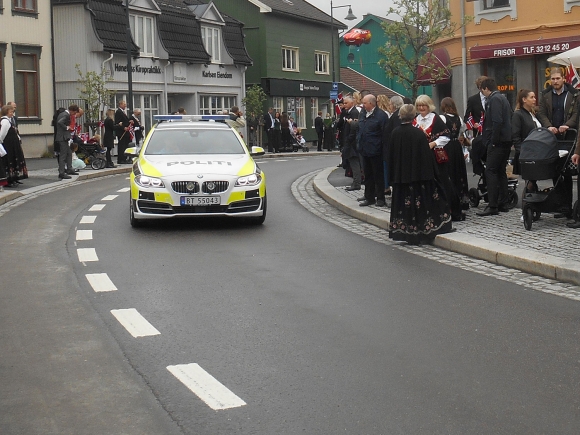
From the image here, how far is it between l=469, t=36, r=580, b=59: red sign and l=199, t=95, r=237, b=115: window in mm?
20830

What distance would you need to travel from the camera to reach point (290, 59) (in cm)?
5969

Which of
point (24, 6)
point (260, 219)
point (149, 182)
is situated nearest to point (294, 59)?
point (24, 6)

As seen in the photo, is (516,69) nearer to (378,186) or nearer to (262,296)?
(378,186)

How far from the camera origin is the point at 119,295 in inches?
352

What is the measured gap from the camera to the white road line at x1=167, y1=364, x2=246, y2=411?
18.1ft

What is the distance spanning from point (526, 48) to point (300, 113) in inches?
1218

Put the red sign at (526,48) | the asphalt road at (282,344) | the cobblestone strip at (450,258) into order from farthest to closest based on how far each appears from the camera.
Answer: the red sign at (526,48) → the cobblestone strip at (450,258) → the asphalt road at (282,344)

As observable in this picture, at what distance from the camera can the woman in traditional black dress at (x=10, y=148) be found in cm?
2024

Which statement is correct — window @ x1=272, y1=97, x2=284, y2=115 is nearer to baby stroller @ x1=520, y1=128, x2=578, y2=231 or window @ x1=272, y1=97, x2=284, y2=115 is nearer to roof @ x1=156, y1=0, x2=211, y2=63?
roof @ x1=156, y1=0, x2=211, y2=63

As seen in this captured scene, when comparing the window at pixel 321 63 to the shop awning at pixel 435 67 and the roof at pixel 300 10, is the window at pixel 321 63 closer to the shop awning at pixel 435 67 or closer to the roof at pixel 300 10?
the roof at pixel 300 10

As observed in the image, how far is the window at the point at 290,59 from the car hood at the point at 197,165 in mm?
44621

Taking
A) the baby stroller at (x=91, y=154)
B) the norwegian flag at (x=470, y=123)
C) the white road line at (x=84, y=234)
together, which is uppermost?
the norwegian flag at (x=470, y=123)

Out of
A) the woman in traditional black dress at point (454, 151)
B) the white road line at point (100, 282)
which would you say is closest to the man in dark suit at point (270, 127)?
the woman in traditional black dress at point (454, 151)

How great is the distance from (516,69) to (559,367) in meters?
26.0
